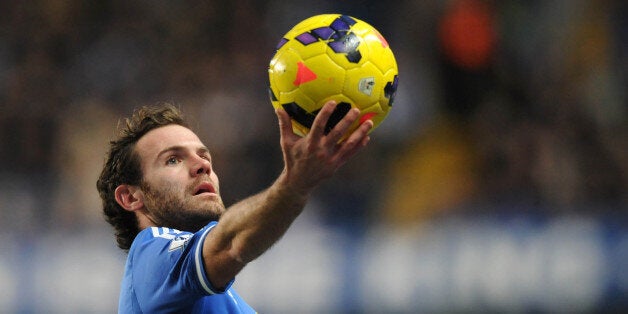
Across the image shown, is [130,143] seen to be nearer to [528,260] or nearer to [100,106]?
[528,260]

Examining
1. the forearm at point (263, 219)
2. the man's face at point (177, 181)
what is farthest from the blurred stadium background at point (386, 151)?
the forearm at point (263, 219)

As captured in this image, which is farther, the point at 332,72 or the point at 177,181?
the point at 177,181

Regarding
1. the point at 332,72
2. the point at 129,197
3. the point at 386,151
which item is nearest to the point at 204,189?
the point at 129,197

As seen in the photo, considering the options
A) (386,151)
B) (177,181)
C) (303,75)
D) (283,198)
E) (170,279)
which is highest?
(303,75)

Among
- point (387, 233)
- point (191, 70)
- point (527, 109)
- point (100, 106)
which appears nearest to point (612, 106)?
point (527, 109)

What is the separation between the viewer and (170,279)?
374 cm

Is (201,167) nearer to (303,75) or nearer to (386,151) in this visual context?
(303,75)

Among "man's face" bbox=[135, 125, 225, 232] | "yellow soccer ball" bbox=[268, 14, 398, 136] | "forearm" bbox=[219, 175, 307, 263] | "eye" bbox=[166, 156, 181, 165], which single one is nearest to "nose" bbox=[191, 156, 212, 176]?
"man's face" bbox=[135, 125, 225, 232]

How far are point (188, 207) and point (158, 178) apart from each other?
28cm

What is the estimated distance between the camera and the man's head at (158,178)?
15.0ft

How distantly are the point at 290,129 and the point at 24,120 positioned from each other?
757 centimetres

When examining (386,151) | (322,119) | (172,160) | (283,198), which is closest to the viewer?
(322,119)

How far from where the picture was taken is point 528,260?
27.8 ft

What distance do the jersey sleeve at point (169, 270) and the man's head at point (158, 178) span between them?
41cm
